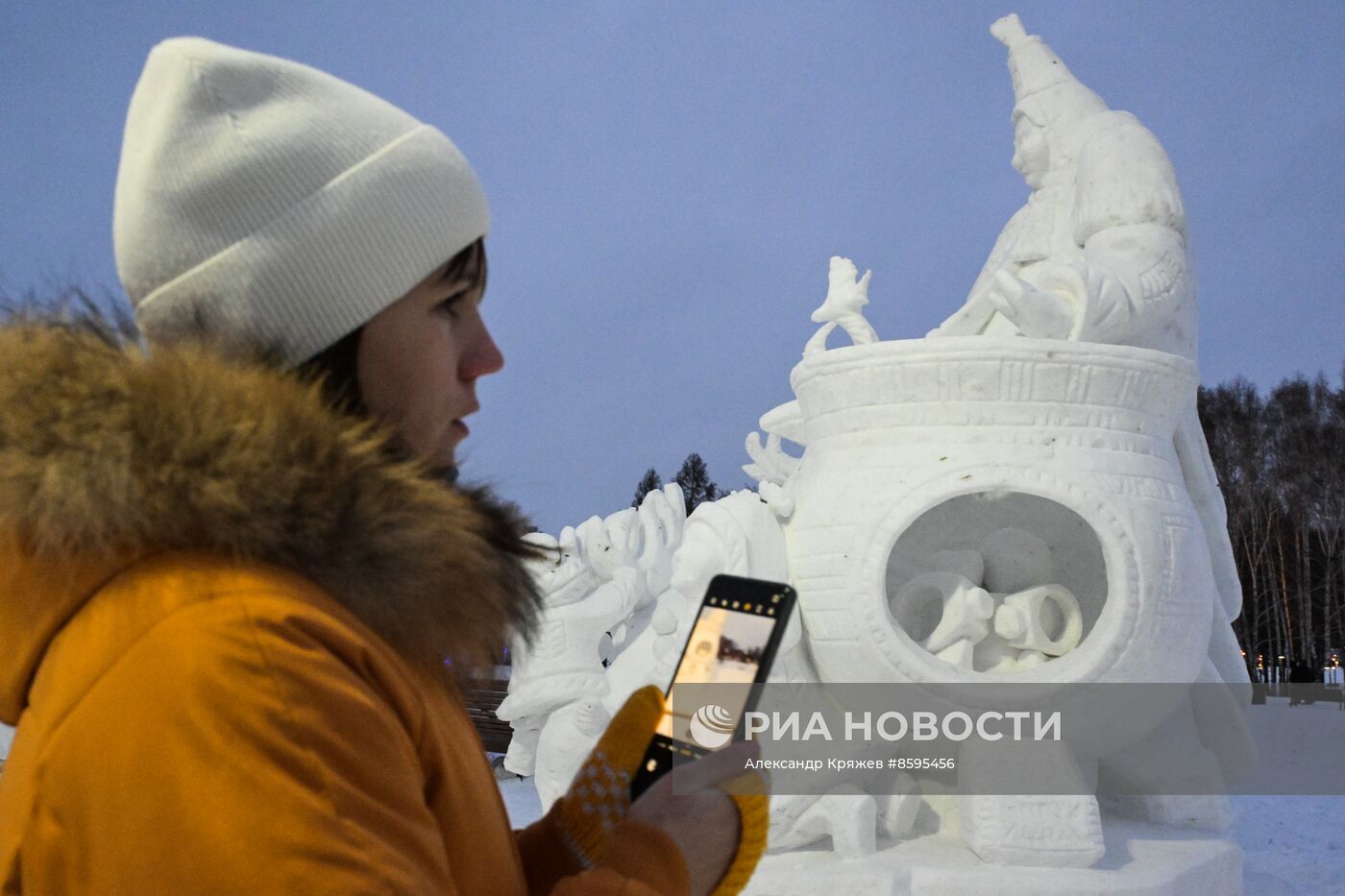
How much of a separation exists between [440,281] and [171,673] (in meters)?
0.40

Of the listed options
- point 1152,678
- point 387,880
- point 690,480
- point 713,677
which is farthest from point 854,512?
point 690,480

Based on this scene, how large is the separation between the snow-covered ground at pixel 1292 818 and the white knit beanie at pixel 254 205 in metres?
3.07

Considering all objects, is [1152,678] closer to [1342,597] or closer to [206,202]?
[206,202]

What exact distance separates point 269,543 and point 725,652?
1.69 ft

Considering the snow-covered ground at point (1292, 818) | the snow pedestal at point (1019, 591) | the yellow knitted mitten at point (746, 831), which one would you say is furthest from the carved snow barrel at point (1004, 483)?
the yellow knitted mitten at point (746, 831)

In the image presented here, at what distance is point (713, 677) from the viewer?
3.53 feet

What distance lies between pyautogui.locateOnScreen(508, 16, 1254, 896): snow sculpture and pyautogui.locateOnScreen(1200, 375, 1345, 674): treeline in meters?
13.1

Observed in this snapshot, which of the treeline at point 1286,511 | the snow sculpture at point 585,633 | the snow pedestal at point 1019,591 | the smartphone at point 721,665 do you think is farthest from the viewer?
the treeline at point 1286,511

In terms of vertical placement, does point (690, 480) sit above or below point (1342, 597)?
above

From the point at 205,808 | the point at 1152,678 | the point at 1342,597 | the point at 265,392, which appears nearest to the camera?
the point at 205,808

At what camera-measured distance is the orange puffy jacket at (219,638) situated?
61cm

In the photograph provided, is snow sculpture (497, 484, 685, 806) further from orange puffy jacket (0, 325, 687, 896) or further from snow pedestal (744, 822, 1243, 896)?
orange puffy jacket (0, 325, 687, 896)

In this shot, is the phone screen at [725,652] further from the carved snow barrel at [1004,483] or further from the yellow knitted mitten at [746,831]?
the carved snow barrel at [1004,483]

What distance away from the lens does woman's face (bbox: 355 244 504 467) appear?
34.7 inches
